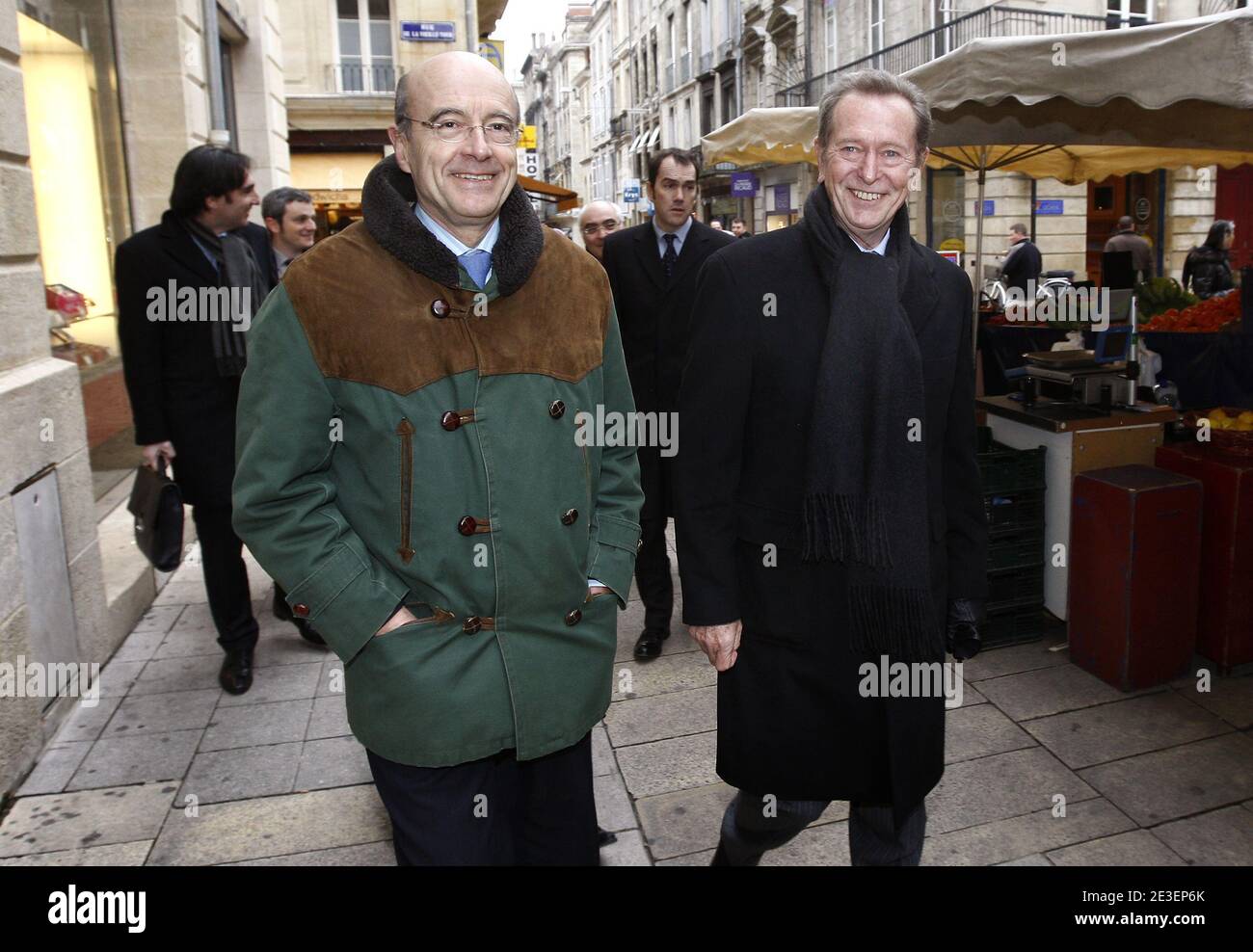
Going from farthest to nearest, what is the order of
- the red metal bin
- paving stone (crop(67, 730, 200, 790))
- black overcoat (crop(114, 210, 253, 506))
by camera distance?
the red metal bin < black overcoat (crop(114, 210, 253, 506)) < paving stone (crop(67, 730, 200, 790))

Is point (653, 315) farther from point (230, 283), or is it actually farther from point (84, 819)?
point (84, 819)

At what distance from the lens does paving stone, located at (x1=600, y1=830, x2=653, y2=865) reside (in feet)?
11.3

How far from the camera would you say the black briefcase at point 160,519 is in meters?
4.50

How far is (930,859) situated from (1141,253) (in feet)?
44.0

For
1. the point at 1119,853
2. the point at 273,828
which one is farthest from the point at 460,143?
the point at 1119,853

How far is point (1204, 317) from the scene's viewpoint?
22.4 feet

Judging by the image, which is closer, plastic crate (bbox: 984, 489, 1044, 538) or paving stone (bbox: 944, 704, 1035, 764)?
paving stone (bbox: 944, 704, 1035, 764)

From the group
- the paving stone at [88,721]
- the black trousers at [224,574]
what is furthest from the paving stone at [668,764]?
A: the paving stone at [88,721]

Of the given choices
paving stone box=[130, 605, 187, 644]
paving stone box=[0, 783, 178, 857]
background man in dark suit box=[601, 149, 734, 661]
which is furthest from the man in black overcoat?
paving stone box=[130, 605, 187, 644]

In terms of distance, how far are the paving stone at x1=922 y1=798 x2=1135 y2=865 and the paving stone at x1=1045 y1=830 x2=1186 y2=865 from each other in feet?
0.12

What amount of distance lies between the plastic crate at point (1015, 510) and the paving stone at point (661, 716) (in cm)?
165

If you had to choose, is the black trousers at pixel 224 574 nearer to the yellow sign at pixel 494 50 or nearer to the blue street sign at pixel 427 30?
the blue street sign at pixel 427 30

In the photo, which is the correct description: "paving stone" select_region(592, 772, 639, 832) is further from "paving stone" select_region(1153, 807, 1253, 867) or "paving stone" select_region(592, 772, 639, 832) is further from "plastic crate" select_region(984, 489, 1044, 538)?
"plastic crate" select_region(984, 489, 1044, 538)
